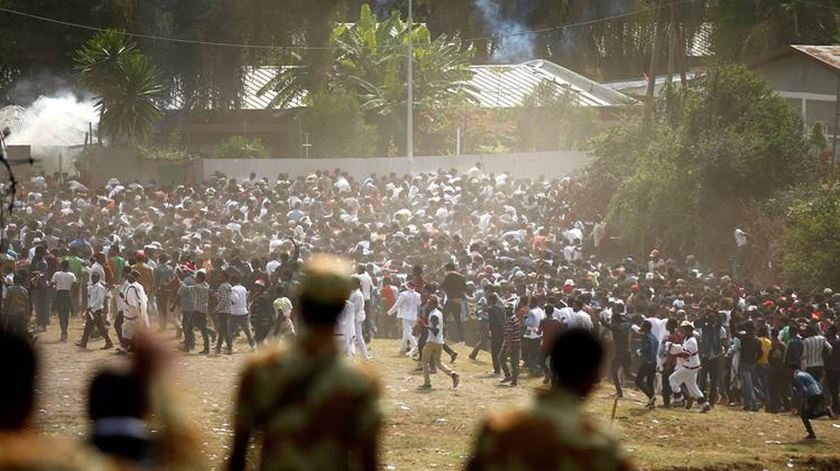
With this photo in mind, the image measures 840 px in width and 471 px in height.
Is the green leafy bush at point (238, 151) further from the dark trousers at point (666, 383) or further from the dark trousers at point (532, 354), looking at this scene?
the dark trousers at point (666, 383)

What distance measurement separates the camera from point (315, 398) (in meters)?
5.21

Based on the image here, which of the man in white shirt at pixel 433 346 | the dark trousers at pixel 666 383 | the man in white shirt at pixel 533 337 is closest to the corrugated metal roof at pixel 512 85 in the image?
the man in white shirt at pixel 533 337

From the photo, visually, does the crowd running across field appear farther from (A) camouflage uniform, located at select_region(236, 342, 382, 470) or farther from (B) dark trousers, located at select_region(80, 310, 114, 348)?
(A) camouflage uniform, located at select_region(236, 342, 382, 470)

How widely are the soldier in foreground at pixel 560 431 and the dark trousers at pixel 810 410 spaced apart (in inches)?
522

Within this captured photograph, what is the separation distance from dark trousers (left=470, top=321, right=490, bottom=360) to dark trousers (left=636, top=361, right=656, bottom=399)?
139 inches

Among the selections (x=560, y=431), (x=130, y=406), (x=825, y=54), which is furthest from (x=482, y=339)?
(x=825, y=54)

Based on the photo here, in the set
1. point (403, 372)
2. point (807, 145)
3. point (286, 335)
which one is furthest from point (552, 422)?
point (807, 145)

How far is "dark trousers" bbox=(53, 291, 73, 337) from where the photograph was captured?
899 inches

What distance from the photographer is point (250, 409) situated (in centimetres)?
535

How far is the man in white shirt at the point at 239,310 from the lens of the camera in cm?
2184

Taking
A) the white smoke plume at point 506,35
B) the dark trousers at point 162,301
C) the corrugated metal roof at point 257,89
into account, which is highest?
the white smoke plume at point 506,35

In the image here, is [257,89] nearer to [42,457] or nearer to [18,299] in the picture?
[18,299]

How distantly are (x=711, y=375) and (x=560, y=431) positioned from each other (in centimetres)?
1566

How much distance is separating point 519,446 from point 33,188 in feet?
102
